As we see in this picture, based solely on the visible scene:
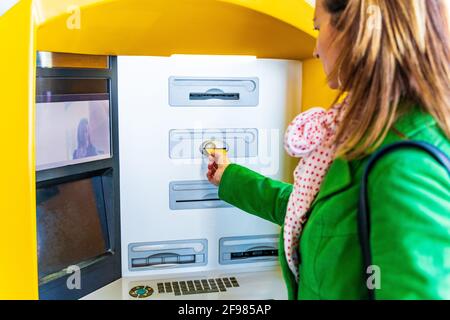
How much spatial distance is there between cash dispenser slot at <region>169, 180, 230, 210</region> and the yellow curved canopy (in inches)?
15.4

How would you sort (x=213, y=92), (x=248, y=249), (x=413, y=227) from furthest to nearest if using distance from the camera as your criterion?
(x=248, y=249) → (x=213, y=92) → (x=413, y=227)

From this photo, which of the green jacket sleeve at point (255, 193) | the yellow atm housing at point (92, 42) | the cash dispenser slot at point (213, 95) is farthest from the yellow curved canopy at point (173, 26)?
the green jacket sleeve at point (255, 193)

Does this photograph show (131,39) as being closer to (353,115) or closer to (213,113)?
(213,113)

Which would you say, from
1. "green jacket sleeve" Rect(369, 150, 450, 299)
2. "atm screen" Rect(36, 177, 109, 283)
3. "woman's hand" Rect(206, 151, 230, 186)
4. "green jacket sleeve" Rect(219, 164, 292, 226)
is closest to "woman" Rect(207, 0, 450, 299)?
"green jacket sleeve" Rect(369, 150, 450, 299)

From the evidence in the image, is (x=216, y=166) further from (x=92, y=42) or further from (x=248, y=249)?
(x=92, y=42)

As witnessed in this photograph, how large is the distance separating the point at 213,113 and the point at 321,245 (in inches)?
29.0

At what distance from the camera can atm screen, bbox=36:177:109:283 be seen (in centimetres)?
128

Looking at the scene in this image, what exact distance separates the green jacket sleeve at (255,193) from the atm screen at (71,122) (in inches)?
14.2

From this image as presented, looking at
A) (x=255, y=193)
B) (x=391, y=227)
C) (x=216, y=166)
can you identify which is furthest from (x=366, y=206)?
(x=216, y=166)

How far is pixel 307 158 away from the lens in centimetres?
92

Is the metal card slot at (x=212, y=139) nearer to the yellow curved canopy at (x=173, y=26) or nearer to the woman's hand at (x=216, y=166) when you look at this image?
the woman's hand at (x=216, y=166)

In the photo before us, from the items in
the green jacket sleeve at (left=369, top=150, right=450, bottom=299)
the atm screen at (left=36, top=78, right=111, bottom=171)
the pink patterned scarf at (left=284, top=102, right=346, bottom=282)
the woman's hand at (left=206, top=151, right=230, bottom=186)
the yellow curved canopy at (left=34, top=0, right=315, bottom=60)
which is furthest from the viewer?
the woman's hand at (left=206, top=151, right=230, bottom=186)

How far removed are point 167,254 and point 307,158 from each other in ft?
2.36

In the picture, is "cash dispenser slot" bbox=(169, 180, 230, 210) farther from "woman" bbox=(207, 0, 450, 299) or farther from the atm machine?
"woman" bbox=(207, 0, 450, 299)
